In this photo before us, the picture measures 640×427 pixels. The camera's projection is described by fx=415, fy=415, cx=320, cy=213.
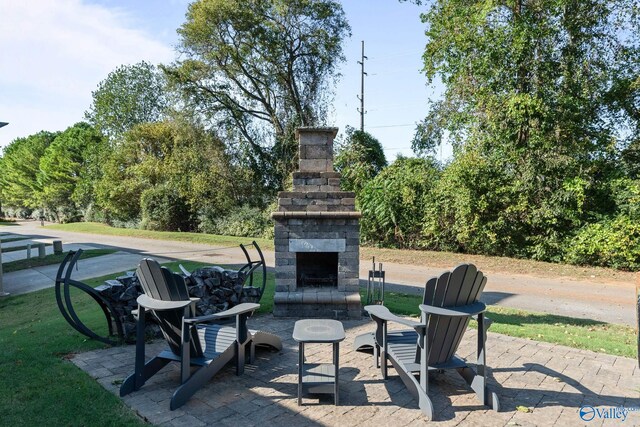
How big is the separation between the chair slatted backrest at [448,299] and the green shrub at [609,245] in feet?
32.5

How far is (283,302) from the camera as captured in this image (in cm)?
606

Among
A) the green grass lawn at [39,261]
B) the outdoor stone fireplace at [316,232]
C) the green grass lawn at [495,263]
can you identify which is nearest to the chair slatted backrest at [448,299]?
the outdoor stone fireplace at [316,232]

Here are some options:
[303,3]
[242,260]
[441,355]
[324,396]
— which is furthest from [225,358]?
[303,3]

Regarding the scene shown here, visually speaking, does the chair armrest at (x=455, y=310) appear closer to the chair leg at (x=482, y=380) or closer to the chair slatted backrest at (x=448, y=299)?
the chair slatted backrest at (x=448, y=299)

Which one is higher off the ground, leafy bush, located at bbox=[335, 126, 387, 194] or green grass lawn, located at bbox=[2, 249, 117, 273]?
leafy bush, located at bbox=[335, 126, 387, 194]

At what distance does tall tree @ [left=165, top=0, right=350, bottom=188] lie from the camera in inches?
792

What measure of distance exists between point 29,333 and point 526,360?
20.7 feet

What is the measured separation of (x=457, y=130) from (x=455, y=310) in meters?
12.3

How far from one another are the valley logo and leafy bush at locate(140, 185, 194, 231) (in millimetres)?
22106

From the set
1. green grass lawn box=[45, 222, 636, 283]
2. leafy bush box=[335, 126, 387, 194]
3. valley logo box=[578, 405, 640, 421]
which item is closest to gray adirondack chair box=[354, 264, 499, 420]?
valley logo box=[578, 405, 640, 421]

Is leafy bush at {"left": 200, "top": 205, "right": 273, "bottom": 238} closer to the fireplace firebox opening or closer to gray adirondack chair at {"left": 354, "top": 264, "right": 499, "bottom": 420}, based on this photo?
the fireplace firebox opening

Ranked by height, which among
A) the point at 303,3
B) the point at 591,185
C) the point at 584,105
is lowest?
the point at 591,185

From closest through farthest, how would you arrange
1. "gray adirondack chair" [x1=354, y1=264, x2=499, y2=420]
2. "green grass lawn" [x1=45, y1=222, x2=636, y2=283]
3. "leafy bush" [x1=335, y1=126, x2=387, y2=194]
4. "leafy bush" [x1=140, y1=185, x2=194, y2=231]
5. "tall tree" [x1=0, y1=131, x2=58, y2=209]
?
"gray adirondack chair" [x1=354, y1=264, x2=499, y2=420], "green grass lawn" [x1=45, y1=222, x2=636, y2=283], "leafy bush" [x1=335, y1=126, x2=387, y2=194], "leafy bush" [x1=140, y1=185, x2=194, y2=231], "tall tree" [x1=0, y1=131, x2=58, y2=209]

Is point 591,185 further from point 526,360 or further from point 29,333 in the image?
point 29,333
